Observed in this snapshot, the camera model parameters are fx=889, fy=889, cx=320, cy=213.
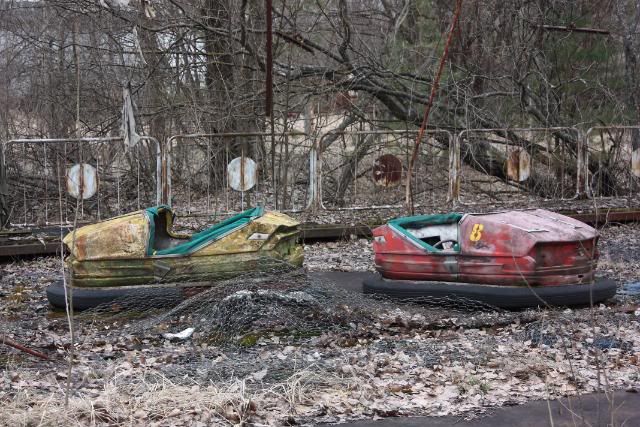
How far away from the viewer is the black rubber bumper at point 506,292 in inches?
246

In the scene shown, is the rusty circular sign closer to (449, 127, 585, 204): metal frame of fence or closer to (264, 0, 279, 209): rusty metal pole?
(449, 127, 585, 204): metal frame of fence

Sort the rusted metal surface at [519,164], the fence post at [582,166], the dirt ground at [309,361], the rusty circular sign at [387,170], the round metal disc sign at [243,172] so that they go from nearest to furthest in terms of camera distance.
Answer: the dirt ground at [309,361], the round metal disc sign at [243,172], the rusty circular sign at [387,170], the fence post at [582,166], the rusted metal surface at [519,164]

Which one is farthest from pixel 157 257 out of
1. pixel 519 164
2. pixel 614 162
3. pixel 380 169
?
pixel 614 162

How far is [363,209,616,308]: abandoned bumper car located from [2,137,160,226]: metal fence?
4.12m

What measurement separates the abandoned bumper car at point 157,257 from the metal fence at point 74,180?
3290mm

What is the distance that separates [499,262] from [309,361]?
1936 mm

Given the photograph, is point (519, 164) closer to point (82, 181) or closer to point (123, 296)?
point (82, 181)

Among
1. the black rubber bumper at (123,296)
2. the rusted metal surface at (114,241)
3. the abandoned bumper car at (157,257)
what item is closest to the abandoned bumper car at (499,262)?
the abandoned bumper car at (157,257)

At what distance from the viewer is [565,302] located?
20.5ft

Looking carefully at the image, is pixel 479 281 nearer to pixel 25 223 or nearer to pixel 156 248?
pixel 156 248

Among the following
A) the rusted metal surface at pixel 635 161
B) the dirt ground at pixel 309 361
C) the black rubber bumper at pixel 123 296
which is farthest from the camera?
the rusted metal surface at pixel 635 161

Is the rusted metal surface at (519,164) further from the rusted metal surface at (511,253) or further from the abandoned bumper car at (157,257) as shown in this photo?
A: the abandoned bumper car at (157,257)

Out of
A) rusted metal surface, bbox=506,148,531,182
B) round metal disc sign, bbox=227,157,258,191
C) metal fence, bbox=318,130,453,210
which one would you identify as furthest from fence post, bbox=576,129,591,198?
round metal disc sign, bbox=227,157,258,191

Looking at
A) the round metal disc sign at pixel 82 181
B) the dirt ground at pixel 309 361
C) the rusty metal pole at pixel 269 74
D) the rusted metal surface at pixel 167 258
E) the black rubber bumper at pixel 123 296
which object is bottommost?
the dirt ground at pixel 309 361
